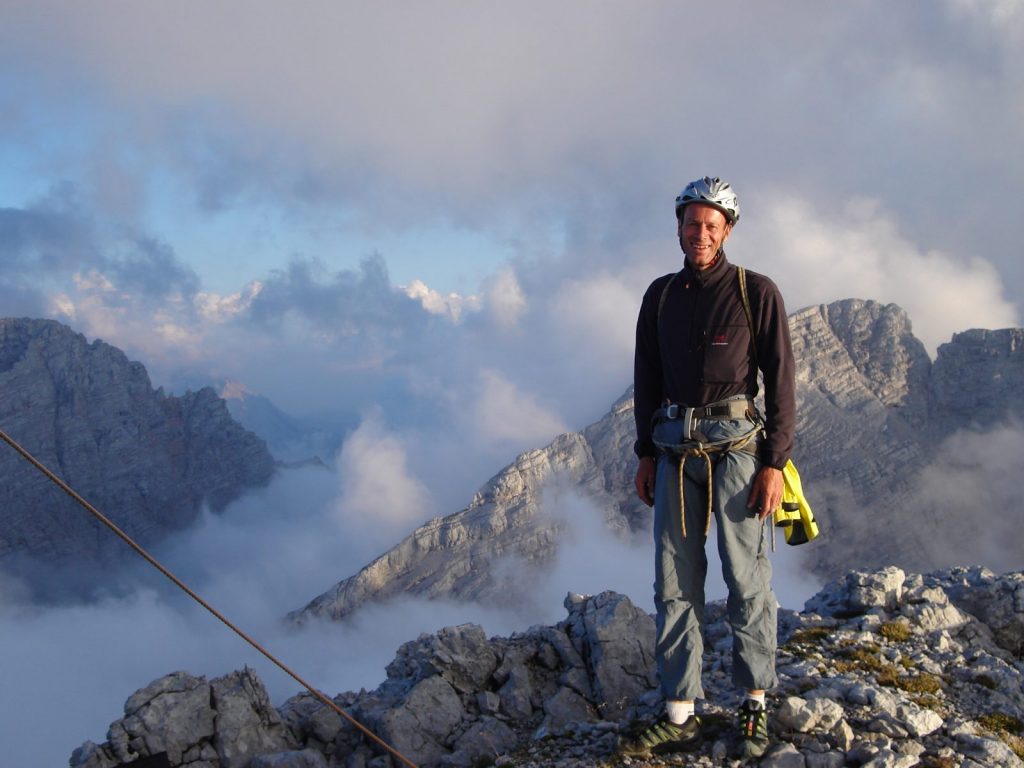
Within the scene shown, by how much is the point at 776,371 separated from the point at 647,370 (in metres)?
1.65

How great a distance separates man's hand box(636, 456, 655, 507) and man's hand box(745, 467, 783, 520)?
4.53 feet

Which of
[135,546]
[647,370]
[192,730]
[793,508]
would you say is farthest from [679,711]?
[192,730]

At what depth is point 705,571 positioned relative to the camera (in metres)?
8.57

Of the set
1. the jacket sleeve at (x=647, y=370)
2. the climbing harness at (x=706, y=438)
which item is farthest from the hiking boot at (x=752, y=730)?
the jacket sleeve at (x=647, y=370)

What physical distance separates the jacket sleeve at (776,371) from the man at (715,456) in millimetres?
11

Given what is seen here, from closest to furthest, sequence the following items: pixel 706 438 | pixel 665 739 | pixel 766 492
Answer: pixel 766 492 < pixel 706 438 < pixel 665 739

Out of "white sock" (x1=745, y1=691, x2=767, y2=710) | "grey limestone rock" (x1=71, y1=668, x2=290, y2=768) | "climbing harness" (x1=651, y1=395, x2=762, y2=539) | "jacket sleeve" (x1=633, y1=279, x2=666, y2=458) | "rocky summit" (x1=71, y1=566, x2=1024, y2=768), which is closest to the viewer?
"climbing harness" (x1=651, y1=395, x2=762, y2=539)

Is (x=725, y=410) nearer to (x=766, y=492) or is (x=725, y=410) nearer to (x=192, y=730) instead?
(x=766, y=492)

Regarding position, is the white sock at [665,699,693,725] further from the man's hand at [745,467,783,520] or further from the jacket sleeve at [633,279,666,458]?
the jacket sleeve at [633,279,666,458]

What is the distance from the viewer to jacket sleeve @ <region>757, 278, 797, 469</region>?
8.12 metres

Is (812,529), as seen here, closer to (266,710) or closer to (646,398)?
(646,398)

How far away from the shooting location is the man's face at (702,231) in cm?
834

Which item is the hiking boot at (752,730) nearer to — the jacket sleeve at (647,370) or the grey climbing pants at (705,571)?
the grey climbing pants at (705,571)

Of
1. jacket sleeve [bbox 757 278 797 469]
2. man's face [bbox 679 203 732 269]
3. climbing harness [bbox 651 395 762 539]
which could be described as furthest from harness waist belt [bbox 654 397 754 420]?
man's face [bbox 679 203 732 269]
